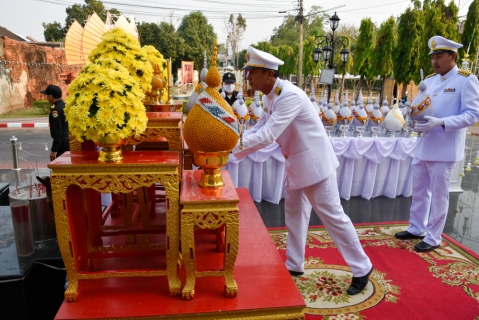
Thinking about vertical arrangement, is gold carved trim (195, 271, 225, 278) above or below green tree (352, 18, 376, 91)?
below

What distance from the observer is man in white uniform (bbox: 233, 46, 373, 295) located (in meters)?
2.01

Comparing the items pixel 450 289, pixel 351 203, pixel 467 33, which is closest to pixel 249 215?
pixel 450 289

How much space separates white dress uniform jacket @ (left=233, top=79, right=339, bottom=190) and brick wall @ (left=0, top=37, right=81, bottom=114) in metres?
14.0

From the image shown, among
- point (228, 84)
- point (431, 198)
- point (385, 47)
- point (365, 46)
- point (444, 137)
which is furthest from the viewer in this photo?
point (365, 46)

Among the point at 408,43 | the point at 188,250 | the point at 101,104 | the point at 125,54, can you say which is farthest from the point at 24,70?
the point at 188,250

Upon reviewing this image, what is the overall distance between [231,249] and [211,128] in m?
0.52

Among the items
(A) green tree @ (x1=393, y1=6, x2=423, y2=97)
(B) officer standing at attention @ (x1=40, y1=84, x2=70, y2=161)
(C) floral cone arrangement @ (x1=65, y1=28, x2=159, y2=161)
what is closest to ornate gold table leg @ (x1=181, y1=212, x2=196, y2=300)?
(C) floral cone arrangement @ (x1=65, y1=28, x2=159, y2=161)

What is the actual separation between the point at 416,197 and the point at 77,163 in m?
2.81

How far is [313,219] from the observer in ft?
12.0

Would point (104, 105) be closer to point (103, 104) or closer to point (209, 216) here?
point (103, 104)

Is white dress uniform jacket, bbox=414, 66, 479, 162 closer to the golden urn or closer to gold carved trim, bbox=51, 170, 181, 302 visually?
the golden urn

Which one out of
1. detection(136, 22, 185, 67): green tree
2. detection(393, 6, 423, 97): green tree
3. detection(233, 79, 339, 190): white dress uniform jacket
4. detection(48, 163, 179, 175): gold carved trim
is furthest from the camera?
detection(136, 22, 185, 67): green tree

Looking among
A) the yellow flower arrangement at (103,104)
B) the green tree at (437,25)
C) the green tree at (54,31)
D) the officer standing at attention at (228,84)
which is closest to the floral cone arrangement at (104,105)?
the yellow flower arrangement at (103,104)

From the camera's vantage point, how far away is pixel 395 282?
2457mm
